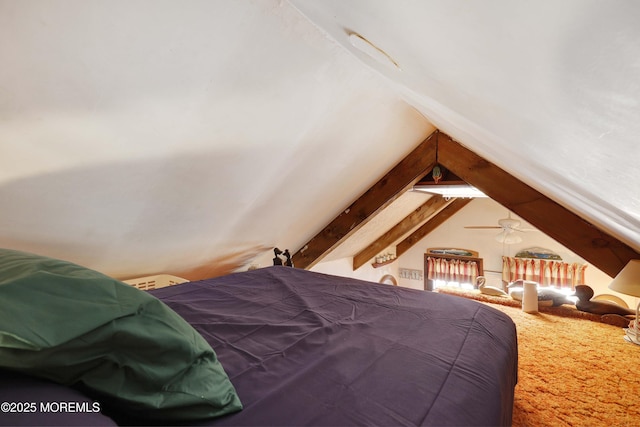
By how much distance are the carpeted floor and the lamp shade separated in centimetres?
52

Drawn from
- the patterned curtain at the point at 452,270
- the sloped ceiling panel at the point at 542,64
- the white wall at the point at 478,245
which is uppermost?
the sloped ceiling panel at the point at 542,64

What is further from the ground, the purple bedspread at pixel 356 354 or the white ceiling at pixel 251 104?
the white ceiling at pixel 251 104

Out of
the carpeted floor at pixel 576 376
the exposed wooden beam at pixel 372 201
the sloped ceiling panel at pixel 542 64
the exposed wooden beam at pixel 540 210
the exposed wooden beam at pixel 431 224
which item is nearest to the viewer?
the sloped ceiling panel at pixel 542 64

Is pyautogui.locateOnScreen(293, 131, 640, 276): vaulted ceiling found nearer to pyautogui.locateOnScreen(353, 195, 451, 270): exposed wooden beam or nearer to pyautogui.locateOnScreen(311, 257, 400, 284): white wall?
pyautogui.locateOnScreen(311, 257, 400, 284): white wall

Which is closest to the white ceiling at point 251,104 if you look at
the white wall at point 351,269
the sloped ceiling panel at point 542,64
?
the sloped ceiling panel at point 542,64

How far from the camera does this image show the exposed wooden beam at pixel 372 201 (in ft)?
9.68

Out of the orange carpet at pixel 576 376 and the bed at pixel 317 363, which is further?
the orange carpet at pixel 576 376

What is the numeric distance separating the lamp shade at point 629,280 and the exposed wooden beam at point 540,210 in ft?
0.77

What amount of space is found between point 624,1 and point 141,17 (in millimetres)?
1257

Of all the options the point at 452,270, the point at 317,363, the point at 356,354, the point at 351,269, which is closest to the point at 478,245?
the point at 452,270

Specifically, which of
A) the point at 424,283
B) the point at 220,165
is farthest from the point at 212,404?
the point at 424,283

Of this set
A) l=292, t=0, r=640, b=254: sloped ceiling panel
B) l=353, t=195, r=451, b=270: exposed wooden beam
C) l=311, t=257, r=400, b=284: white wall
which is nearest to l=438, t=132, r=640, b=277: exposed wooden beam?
l=292, t=0, r=640, b=254: sloped ceiling panel

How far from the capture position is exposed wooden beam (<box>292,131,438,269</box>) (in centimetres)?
295

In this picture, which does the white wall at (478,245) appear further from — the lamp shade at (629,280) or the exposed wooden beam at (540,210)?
the lamp shade at (629,280)
